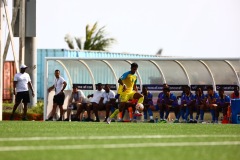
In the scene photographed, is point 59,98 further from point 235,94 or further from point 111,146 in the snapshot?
point 111,146

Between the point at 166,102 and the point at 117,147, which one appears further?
the point at 166,102

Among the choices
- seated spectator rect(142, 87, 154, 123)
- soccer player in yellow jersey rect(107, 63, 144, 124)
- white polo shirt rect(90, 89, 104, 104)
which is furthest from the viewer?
white polo shirt rect(90, 89, 104, 104)

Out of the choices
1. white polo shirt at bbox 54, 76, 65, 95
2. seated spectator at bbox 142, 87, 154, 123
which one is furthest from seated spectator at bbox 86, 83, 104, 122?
seated spectator at bbox 142, 87, 154, 123

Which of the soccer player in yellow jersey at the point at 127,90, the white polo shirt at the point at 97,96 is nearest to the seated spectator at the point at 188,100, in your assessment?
the white polo shirt at the point at 97,96

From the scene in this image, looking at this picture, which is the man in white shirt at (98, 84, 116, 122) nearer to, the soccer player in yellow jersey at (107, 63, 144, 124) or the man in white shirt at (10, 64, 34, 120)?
the man in white shirt at (10, 64, 34, 120)

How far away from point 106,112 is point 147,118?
69.3 inches

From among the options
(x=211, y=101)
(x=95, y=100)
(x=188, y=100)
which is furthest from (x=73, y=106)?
(x=211, y=101)

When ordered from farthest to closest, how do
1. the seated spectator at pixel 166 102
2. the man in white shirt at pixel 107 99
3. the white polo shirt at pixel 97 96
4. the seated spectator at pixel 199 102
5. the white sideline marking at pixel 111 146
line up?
the white polo shirt at pixel 97 96 < the man in white shirt at pixel 107 99 < the seated spectator at pixel 166 102 < the seated spectator at pixel 199 102 < the white sideline marking at pixel 111 146

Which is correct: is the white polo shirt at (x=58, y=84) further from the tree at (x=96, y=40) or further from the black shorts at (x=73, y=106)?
the tree at (x=96, y=40)

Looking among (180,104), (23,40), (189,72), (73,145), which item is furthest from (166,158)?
(23,40)

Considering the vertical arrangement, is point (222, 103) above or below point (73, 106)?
above

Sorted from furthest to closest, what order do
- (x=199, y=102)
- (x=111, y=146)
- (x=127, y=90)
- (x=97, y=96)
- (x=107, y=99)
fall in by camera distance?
1. (x=97, y=96)
2. (x=107, y=99)
3. (x=199, y=102)
4. (x=127, y=90)
5. (x=111, y=146)

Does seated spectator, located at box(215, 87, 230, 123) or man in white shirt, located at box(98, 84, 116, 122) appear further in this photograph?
man in white shirt, located at box(98, 84, 116, 122)

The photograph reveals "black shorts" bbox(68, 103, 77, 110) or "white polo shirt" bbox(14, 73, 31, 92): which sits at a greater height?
"white polo shirt" bbox(14, 73, 31, 92)
